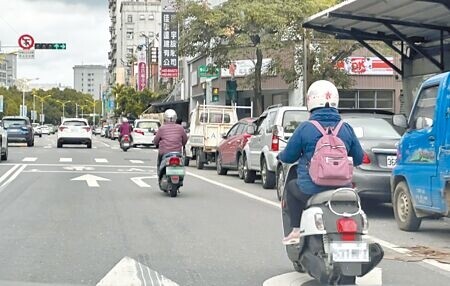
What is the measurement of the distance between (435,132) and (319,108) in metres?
3.37

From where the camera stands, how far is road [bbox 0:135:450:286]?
25.4ft

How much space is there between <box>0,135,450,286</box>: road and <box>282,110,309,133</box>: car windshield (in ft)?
4.97

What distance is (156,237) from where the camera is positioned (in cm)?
1009

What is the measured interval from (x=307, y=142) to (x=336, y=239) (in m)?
0.92

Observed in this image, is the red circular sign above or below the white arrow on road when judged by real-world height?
above

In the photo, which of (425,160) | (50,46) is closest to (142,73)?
(50,46)

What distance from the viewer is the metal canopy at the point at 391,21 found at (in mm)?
17203

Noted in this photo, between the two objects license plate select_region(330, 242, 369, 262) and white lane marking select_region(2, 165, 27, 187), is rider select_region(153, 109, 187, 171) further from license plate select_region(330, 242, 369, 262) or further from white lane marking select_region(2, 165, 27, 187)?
license plate select_region(330, 242, 369, 262)

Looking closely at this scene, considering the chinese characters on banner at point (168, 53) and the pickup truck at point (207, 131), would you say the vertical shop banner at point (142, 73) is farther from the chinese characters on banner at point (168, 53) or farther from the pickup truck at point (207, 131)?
the pickup truck at point (207, 131)

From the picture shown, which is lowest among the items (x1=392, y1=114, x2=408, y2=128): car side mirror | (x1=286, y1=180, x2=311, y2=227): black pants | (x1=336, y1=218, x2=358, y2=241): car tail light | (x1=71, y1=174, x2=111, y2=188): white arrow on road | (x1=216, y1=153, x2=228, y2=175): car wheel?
(x1=71, y1=174, x2=111, y2=188): white arrow on road

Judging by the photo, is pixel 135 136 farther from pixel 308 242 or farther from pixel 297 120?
pixel 308 242

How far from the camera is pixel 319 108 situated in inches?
263

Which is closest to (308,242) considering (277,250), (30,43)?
(277,250)

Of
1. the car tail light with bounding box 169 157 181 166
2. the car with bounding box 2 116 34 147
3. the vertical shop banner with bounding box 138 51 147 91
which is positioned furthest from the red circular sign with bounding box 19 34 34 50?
the vertical shop banner with bounding box 138 51 147 91
